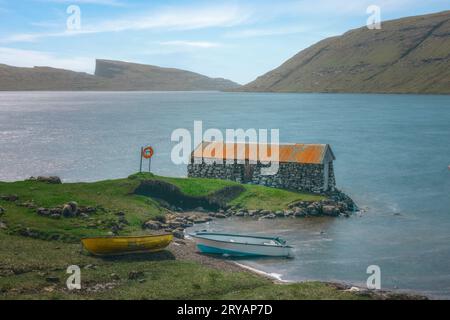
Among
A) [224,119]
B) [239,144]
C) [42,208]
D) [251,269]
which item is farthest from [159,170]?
[224,119]

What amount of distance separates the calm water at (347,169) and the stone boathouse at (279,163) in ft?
19.6

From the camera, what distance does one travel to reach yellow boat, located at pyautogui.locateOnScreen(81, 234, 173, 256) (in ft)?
117

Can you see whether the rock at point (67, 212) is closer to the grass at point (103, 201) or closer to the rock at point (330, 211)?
the grass at point (103, 201)

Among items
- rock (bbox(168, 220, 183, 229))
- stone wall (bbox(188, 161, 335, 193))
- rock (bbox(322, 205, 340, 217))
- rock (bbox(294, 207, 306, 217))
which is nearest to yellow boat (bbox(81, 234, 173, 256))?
rock (bbox(168, 220, 183, 229))

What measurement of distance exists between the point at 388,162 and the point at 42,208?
59.7 meters

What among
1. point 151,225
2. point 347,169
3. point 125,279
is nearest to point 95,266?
point 125,279

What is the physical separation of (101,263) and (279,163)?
29.7 meters

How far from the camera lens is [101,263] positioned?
3488 cm

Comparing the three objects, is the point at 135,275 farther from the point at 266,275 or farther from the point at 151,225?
the point at 151,225

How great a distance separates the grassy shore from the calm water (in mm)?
6195

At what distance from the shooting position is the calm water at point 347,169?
134 feet

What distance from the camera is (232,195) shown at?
57531 mm

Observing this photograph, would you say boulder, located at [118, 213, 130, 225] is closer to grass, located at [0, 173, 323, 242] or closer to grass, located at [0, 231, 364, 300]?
grass, located at [0, 173, 323, 242]

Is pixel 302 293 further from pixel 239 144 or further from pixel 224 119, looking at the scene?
pixel 224 119
